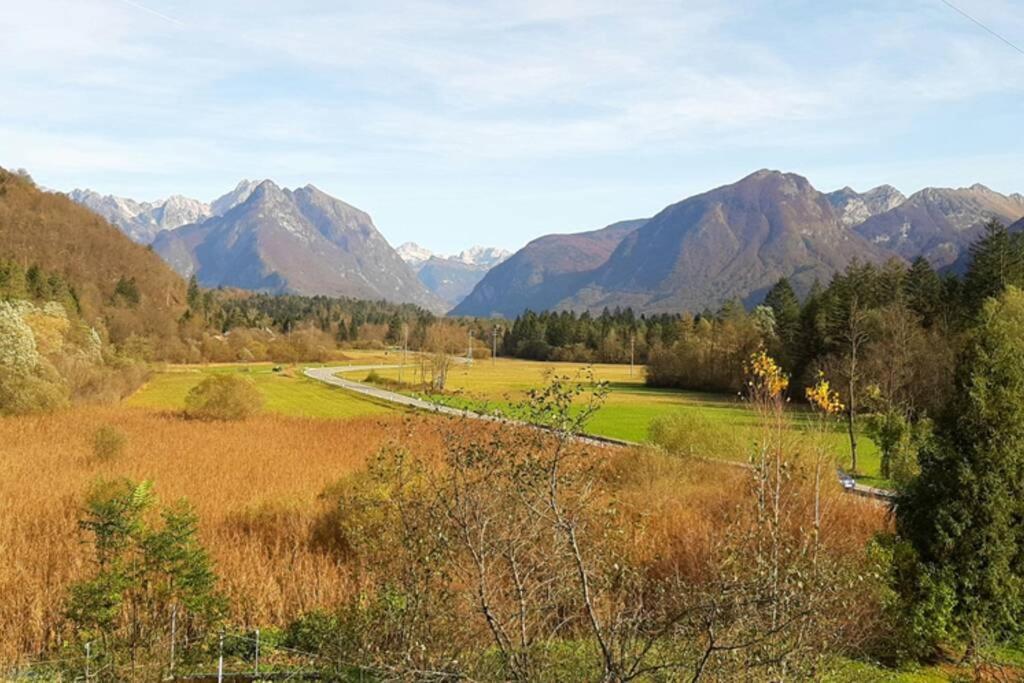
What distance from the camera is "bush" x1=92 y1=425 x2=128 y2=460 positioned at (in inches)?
984

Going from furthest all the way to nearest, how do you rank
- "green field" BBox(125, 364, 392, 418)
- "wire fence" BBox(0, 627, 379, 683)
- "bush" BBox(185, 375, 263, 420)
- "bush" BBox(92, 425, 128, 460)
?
1. "green field" BBox(125, 364, 392, 418)
2. "bush" BBox(185, 375, 263, 420)
3. "bush" BBox(92, 425, 128, 460)
4. "wire fence" BBox(0, 627, 379, 683)

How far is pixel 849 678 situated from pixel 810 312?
Answer: 207 ft

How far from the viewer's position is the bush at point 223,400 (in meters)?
39.3

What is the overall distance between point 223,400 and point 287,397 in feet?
54.1

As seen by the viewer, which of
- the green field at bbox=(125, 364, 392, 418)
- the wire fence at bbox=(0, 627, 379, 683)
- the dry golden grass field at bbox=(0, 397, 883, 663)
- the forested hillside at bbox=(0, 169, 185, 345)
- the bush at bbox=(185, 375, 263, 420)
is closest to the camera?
the wire fence at bbox=(0, 627, 379, 683)

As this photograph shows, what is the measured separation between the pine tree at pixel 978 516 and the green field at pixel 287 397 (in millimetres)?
36099

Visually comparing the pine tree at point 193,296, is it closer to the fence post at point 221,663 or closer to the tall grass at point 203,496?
the tall grass at point 203,496

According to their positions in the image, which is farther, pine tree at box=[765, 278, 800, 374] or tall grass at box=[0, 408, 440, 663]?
pine tree at box=[765, 278, 800, 374]

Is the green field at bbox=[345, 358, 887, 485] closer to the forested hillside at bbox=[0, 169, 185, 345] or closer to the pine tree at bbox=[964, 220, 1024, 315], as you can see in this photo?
the pine tree at bbox=[964, 220, 1024, 315]

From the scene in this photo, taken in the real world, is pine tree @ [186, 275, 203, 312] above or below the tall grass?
above

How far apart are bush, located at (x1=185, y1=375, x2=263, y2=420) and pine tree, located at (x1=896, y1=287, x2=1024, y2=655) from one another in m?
35.0

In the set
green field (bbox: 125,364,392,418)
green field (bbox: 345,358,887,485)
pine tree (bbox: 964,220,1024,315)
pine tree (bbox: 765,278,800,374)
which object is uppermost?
pine tree (bbox: 964,220,1024,315)

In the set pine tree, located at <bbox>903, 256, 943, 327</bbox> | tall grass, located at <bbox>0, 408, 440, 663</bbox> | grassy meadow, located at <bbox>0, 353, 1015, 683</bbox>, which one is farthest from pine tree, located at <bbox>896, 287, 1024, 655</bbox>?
pine tree, located at <bbox>903, 256, 943, 327</bbox>

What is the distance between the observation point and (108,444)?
82.9 feet
